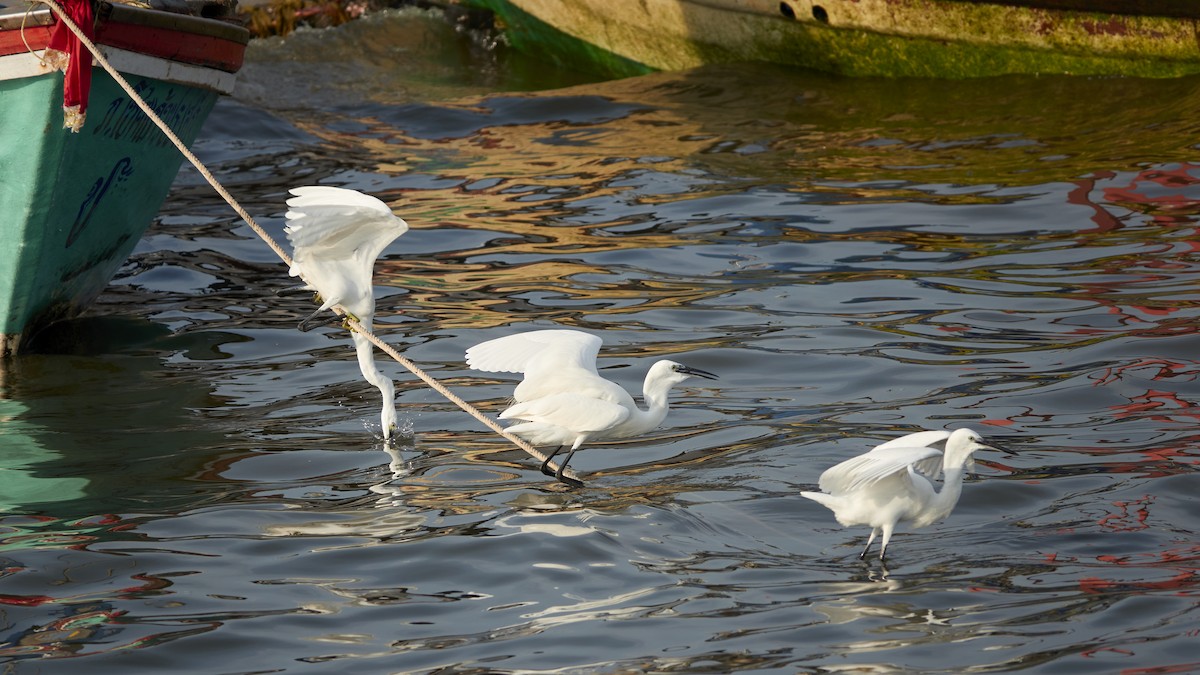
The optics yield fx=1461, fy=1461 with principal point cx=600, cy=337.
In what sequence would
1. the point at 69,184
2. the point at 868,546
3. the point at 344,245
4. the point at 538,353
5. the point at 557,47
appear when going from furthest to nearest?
the point at 557,47, the point at 69,184, the point at 344,245, the point at 538,353, the point at 868,546

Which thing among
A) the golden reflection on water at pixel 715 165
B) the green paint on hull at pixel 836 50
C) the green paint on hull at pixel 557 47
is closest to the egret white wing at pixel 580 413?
the golden reflection on water at pixel 715 165

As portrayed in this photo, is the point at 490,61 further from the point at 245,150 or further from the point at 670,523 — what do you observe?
the point at 670,523

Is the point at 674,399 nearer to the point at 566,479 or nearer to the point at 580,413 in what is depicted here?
the point at 566,479

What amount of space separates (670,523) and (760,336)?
9.52ft

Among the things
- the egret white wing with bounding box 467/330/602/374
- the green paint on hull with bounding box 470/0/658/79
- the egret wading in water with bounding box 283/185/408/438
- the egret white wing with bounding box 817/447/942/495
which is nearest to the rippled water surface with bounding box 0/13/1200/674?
the egret white wing with bounding box 817/447/942/495

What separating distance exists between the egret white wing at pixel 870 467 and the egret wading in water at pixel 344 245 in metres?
2.26

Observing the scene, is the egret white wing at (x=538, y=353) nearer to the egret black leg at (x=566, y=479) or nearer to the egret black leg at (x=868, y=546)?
the egret black leg at (x=566, y=479)

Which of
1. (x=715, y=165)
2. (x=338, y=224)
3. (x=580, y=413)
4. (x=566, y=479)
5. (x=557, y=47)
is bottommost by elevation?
(x=566, y=479)

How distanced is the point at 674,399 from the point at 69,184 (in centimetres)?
370

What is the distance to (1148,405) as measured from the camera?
725 cm

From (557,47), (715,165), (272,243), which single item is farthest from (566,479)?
(557,47)

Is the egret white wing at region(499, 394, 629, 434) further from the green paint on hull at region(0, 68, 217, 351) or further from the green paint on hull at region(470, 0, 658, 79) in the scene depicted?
the green paint on hull at region(470, 0, 658, 79)

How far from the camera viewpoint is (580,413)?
6.32 meters

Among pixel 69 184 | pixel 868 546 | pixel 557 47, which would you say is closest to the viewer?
pixel 868 546
